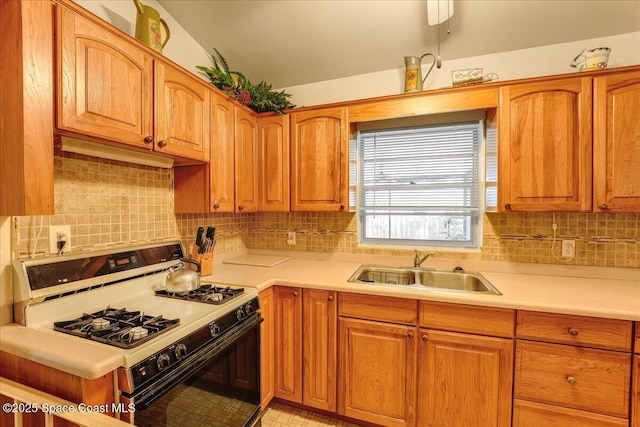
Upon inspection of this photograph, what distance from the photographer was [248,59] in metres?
2.23

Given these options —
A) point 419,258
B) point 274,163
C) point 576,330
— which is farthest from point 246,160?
point 576,330

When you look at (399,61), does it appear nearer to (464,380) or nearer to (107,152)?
(107,152)

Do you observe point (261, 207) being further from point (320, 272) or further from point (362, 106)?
point (362, 106)

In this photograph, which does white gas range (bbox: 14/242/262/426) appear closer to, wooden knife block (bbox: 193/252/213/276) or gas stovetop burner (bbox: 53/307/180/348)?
gas stovetop burner (bbox: 53/307/180/348)

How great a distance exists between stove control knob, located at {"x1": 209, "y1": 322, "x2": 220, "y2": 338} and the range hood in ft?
3.04

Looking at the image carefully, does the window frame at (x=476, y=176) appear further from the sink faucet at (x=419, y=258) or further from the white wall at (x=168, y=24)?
the white wall at (x=168, y=24)

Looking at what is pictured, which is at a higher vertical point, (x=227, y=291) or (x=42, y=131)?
(x=42, y=131)

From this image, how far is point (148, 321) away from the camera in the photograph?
113 centimetres

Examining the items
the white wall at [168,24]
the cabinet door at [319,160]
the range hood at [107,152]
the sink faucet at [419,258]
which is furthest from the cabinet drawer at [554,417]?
the white wall at [168,24]

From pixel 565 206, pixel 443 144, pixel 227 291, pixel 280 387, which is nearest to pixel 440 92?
pixel 443 144

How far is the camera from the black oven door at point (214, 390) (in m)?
0.95

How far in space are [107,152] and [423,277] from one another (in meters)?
2.03

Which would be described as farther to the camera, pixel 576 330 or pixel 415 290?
pixel 415 290

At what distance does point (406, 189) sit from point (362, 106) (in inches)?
29.7
